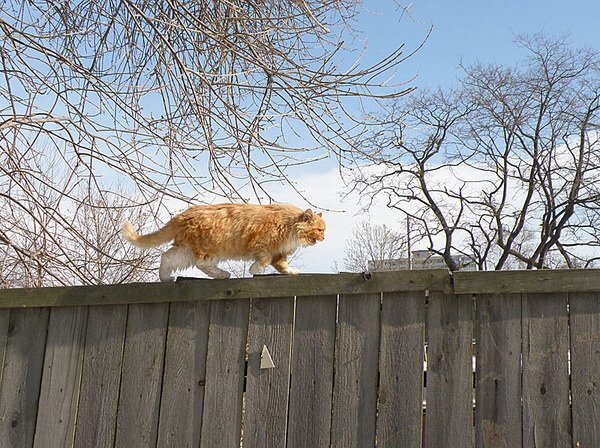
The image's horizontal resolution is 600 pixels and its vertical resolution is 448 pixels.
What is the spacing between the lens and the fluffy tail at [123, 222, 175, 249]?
3.25 meters

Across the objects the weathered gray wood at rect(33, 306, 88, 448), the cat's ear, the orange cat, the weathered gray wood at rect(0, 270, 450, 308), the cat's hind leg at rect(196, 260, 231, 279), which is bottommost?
the weathered gray wood at rect(33, 306, 88, 448)

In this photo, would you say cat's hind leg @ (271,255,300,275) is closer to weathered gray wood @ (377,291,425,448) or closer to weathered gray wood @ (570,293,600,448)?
weathered gray wood @ (377,291,425,448)

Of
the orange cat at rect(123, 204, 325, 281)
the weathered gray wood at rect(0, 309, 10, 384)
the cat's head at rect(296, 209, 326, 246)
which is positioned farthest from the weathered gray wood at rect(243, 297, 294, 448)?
the weathered gray wood at rect(0, 309, 10, 384)

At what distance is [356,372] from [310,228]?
1100mm

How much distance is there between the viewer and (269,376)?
255 centimetres

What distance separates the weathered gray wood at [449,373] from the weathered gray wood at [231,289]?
3.7 inches

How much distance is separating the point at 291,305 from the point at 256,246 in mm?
687

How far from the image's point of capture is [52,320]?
293 centimetres

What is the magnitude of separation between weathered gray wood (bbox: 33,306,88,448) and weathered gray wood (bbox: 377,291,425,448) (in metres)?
1.33

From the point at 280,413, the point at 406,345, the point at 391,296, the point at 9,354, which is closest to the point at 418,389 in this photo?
the point at 406,345

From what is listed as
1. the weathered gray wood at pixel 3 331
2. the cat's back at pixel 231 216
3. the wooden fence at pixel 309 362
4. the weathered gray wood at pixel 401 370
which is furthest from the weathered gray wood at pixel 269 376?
the weathered gray wood at pixel 3 331

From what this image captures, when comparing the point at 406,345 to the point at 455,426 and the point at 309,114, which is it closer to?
the point at 455,426

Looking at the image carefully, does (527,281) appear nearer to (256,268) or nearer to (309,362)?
(309,362)

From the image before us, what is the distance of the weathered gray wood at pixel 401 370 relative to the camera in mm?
2326
